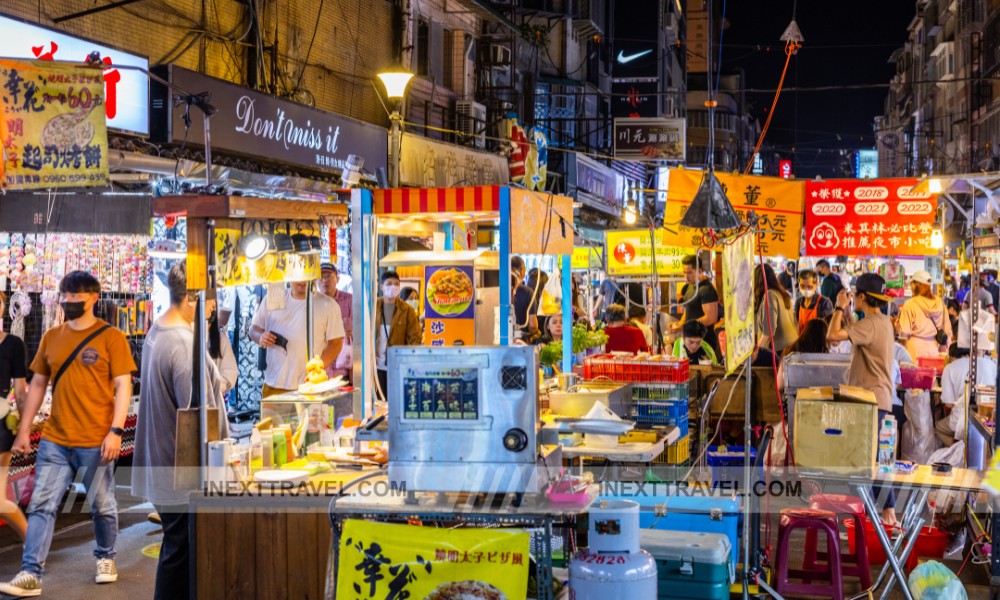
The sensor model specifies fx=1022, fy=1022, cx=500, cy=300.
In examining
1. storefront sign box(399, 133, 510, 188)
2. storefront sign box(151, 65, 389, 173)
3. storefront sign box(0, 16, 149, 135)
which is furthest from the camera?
storefront sign box(399, 133, 510, 188)

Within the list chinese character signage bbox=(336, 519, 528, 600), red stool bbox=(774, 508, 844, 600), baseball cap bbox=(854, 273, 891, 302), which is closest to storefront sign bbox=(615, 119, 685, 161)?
baseball cap bbox=(854, 273, 891, 302)

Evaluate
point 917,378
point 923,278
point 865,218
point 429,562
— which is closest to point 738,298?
point 429,562

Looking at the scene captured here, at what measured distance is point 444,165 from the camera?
58.6ft

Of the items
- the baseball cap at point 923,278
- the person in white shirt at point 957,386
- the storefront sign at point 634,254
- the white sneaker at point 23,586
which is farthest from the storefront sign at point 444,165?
the white sneaker at point 23,586

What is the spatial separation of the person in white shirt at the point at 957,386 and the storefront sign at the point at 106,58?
26.7ft

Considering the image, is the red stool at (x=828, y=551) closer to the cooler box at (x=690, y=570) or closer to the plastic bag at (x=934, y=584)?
the plastic bag at (x=934, y=584)

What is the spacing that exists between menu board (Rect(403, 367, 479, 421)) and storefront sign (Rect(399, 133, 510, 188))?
10102 mm

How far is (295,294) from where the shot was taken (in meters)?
9.94

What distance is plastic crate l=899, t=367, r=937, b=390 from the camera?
1090cm

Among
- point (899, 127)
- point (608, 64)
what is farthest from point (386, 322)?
point (899, 127)

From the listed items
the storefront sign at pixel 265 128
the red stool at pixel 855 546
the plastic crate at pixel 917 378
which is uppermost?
the storefront sign at pixel 265 128

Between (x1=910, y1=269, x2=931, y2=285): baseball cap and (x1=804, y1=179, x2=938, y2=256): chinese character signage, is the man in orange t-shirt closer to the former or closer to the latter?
(x1=804, y1=179, x2=938, y2=256): chinese character signage

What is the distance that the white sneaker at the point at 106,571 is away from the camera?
7.34 m

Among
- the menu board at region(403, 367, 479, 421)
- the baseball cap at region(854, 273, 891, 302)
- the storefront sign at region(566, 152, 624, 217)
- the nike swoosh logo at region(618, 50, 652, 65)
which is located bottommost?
the menu board at region(403, 367, 479, 421)
